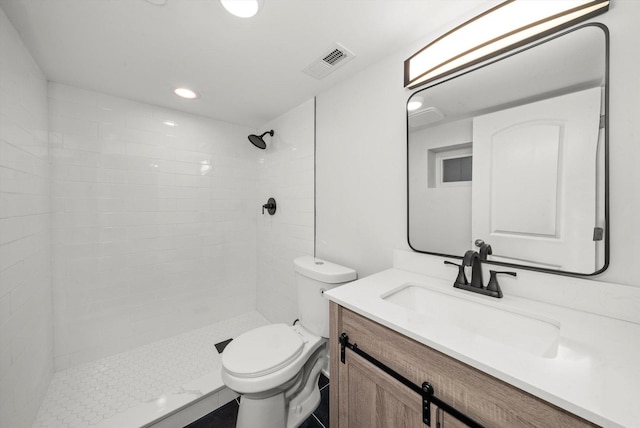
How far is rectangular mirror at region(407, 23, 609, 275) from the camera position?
777 millimetres

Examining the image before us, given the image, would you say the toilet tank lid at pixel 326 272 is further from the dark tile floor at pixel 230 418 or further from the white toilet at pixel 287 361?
the dark tile floor at pixel 230 418

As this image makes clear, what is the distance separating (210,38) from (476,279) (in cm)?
169

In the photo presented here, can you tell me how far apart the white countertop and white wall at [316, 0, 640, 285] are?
0.73ft

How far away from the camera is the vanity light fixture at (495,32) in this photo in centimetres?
80

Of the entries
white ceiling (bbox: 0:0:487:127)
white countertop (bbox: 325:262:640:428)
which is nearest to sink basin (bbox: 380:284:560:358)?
white countertop (bbox: 325:262:640:428)

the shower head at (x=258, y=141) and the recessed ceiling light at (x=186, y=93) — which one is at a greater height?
the recessed ceiling light at (x=186, y=93)

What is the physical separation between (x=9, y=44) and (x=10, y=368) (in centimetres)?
147

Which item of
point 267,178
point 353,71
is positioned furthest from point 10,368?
point 353,71

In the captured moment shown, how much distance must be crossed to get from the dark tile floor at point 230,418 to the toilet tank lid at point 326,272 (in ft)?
2.68

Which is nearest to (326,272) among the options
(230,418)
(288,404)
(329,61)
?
(288,404)

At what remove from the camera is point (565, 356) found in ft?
1.87

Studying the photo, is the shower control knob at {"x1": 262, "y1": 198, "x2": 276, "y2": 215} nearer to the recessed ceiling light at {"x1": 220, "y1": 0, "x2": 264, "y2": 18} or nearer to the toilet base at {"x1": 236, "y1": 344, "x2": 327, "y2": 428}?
the toilet base at {"x1": 236, "y1": 344, "x2": 327, "y2": 428}

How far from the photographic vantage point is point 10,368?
3.38 ft

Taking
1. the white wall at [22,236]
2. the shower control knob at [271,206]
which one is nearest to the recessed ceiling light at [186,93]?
→ the white wall at [22,236]
